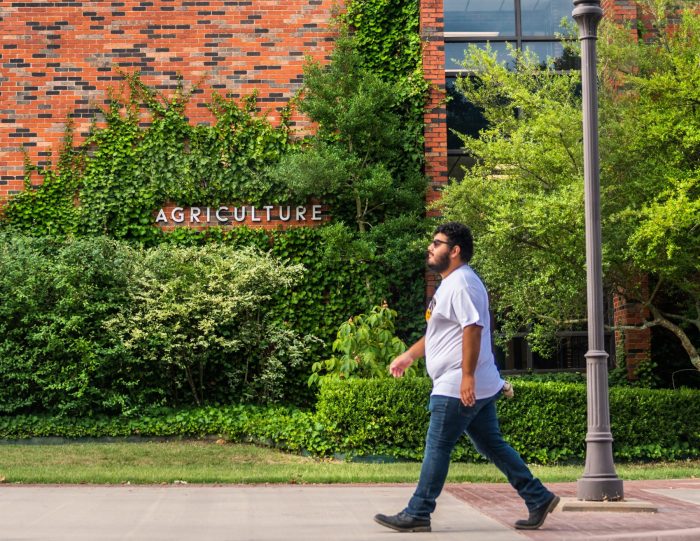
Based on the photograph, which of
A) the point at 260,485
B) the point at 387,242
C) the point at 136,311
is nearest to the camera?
the point at 260,485

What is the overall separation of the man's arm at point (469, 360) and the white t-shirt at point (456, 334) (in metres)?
0.06

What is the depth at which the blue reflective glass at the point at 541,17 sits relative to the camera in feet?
55.1

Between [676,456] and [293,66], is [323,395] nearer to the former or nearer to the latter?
[676,456]

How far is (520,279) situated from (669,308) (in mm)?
3582

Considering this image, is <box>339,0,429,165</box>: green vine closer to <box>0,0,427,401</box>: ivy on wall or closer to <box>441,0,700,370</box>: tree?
<box>0,0,427,401</box>: ivy on wall

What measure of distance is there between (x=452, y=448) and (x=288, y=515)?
1583 millimetres

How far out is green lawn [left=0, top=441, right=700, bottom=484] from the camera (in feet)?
32.2

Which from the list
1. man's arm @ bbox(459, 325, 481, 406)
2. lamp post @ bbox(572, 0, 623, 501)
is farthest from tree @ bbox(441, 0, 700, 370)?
man's arm @ bbox(459, 325, 481, 406)

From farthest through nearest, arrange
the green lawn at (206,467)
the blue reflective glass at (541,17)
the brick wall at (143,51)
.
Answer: the blue reflective glass at (541,17) < the brick wall at (143,51) < the green lawn at (206,467)

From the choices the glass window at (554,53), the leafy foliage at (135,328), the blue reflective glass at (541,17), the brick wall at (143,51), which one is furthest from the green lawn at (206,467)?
the blue reflective glass at (541,17)

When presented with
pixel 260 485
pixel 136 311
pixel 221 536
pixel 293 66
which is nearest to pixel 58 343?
pixel 136 311

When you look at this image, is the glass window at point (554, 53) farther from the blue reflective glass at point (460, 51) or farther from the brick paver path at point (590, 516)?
the brick paver path at point (590, 516)

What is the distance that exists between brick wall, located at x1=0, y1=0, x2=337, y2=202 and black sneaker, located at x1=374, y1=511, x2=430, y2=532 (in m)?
11.0

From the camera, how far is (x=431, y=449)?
600 centimetres
